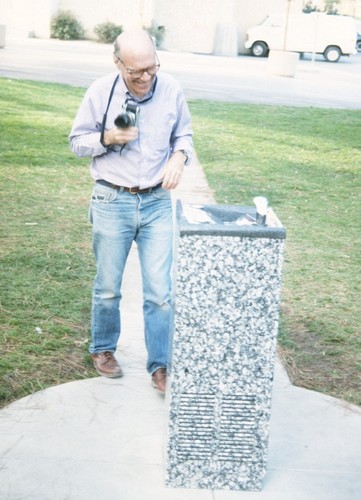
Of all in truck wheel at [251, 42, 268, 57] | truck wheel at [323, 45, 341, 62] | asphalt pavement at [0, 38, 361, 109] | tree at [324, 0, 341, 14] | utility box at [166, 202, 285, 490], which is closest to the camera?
utility box at [166, 202, 285, 490]

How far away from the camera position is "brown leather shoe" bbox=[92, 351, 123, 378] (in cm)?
504

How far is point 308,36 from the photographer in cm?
3781

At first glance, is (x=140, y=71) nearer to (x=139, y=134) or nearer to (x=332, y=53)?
(x=139, y=134)

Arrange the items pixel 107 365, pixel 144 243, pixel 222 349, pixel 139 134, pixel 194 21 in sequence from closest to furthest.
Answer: pixel 222 349 → pixel 139 134 → pixel 144 243 → pixel 107 365 → pixel 194 21

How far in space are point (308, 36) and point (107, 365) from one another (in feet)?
114

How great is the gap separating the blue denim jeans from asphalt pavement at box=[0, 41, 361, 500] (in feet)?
1.31

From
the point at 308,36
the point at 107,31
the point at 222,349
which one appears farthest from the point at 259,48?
the point at 222,349

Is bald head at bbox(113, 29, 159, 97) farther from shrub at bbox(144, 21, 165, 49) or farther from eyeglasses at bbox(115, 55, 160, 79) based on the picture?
shrub at bbox(144, 21, 165, 49)

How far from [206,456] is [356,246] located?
475 cm

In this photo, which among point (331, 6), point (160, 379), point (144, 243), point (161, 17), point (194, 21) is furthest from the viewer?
point (331, 6)

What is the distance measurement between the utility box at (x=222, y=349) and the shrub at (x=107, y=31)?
34.8 m

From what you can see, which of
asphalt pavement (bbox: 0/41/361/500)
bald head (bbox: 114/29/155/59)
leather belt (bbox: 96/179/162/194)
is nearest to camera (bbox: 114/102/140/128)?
bald head (bbox: 114/29/155/59)

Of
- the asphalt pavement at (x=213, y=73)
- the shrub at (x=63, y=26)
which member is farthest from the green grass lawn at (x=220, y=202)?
the shrub at (x=63, y=26)

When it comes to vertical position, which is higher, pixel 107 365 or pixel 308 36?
pixel 308 36
